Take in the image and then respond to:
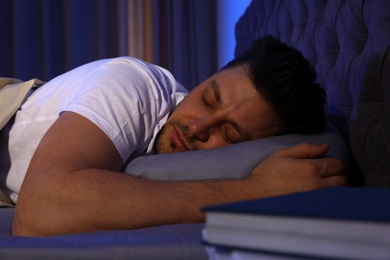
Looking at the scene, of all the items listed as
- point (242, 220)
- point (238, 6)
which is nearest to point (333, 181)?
point (242, 220)

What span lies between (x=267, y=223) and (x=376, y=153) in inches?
35.4

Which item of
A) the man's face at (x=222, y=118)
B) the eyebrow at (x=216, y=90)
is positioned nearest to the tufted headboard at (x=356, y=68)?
the man's face at (x=222, y=118)

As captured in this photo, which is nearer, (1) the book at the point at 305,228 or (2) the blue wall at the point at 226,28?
(1) the book at the point at 305,228

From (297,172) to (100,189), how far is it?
0.38 m

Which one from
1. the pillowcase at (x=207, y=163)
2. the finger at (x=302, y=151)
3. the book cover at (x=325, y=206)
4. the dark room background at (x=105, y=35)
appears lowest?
the dark room background at (x=105, y=35)

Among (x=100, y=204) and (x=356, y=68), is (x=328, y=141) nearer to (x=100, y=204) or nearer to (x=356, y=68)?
(x=356, y=68)

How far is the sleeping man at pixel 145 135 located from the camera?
87 cm

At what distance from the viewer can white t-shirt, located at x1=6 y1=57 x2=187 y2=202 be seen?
105 cm

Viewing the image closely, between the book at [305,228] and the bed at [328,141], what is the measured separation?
0.93 feet

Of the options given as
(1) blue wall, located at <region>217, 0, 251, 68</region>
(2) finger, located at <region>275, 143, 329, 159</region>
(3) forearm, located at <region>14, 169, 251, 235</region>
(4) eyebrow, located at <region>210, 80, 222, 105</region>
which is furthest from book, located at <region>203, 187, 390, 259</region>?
(1) blue wall, located at <region>217, 0, 251, 68</region>

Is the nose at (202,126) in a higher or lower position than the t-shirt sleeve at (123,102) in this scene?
lower

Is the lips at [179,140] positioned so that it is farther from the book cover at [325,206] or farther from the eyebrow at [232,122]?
the book cover at [325,206]

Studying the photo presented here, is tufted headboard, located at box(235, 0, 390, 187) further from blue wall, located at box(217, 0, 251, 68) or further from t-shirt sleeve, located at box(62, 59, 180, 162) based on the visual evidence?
blue wall, located at box(217, 0, 251, 68)

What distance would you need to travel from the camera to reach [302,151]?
3.51 ft
